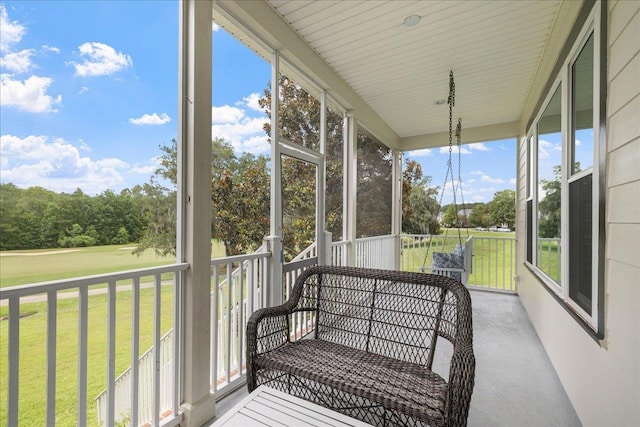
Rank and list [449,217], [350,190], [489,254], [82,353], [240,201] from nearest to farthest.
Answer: [82,353] < [240,201] < [350,190] < [489,254] < [449,217]

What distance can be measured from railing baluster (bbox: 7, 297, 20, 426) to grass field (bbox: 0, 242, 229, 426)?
30 mm

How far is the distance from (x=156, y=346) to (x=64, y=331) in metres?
0.45

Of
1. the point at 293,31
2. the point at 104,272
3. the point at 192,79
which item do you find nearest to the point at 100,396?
the point at 104,272

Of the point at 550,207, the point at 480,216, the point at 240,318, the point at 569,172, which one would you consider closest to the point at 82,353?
the point at 240,318

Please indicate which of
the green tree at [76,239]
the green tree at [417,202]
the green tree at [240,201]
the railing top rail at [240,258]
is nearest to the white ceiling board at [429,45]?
the green tree at [240,201]

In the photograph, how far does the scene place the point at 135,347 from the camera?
1.57m

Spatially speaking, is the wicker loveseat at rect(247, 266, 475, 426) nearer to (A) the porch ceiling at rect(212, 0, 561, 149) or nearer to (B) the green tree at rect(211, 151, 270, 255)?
(B) the green tree at rect(211, 151, 270, 255)

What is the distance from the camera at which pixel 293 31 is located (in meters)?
2.71

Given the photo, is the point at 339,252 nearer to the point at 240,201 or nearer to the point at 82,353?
the point at 240,201

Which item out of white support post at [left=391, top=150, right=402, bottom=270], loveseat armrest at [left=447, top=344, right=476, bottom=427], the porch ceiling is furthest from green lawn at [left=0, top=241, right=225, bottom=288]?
white support post at [left=391, top=150, right=402, bottom=270]

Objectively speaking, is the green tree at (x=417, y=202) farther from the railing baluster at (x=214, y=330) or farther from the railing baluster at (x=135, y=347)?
the railing baluster at (x=135, y=347)

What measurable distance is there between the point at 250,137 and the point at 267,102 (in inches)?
16.1

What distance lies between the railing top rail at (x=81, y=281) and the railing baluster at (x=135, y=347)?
6 centimetres

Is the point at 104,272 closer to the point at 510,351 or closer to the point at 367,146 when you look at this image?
the point at 510,351
